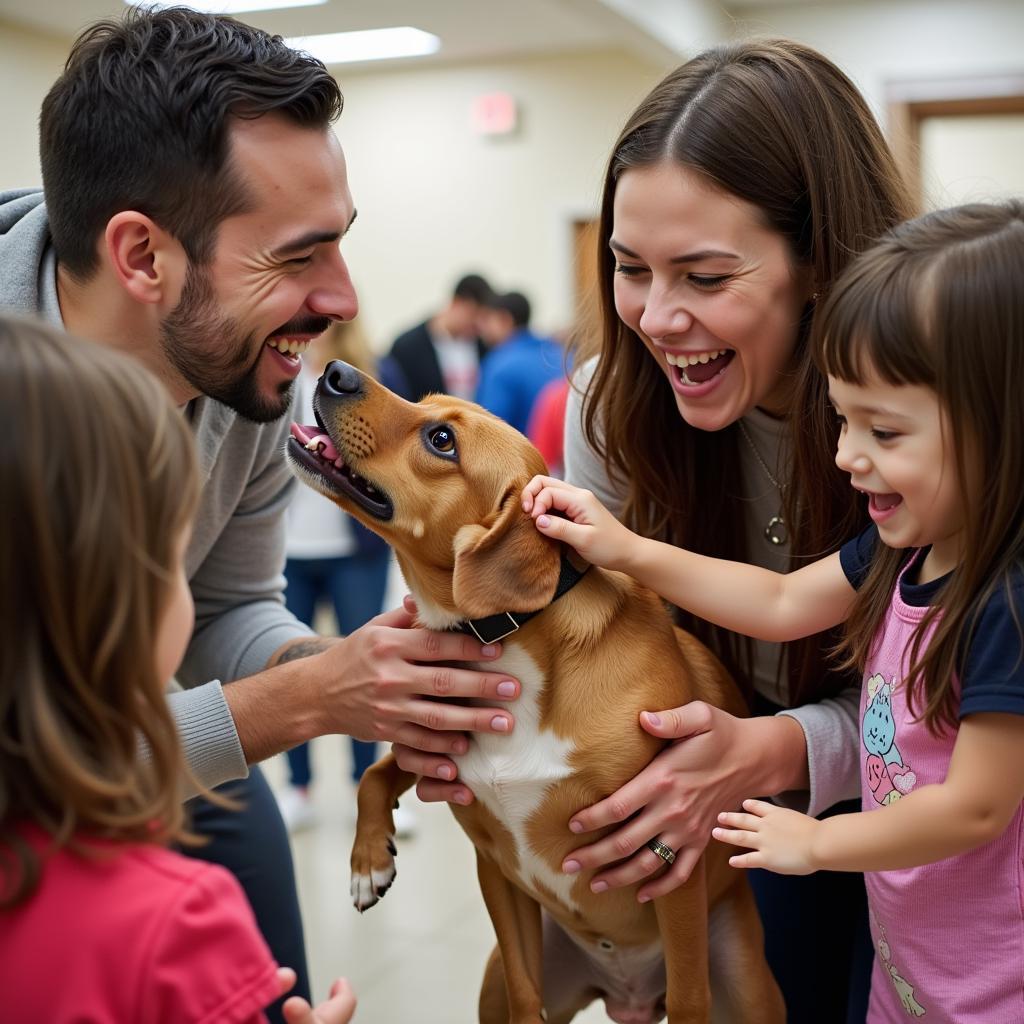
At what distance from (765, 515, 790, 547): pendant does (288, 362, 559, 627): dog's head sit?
437 mm

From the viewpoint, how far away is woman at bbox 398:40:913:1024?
5.50ft

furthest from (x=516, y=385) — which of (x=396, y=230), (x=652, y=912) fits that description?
(x=652, y=912)

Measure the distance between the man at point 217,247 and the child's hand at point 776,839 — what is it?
18.3 inches

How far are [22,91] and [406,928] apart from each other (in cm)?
413

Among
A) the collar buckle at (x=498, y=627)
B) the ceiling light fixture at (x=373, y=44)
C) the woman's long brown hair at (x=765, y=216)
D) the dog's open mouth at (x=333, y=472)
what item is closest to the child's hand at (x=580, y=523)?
the collar buckle at (x=498, y=627)

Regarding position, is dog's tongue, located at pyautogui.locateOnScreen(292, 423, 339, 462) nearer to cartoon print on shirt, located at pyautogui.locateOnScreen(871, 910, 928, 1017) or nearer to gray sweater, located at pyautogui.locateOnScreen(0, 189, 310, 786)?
gray sweater, located at pyautogui.locateOnScreen(0, 189, 310, 786)

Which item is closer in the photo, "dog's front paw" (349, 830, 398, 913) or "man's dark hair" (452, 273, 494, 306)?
"dog's front paw" (349, 830, 398, 913)

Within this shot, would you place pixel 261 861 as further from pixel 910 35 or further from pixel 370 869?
pixel 910 35

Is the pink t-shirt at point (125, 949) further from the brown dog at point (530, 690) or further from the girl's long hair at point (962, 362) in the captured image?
the girl's long hair at point (962, 362)

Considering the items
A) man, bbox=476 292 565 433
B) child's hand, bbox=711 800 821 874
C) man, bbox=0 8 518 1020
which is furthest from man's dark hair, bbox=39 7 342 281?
man, bbox=476 292 565 433

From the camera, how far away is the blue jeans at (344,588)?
461 cm

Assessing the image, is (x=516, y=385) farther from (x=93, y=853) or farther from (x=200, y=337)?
(x=93, y=853)

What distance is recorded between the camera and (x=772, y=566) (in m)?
1.97

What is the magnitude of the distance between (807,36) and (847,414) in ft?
26.0
